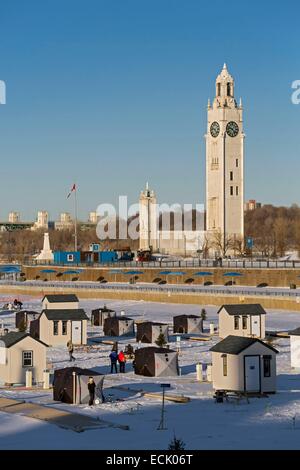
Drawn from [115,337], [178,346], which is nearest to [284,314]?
[115,337]

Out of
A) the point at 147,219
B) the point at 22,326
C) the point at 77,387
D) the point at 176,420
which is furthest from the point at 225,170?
the point at 176,420

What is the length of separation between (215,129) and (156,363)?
91228 millimetres

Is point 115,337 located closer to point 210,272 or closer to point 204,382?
point 204,382

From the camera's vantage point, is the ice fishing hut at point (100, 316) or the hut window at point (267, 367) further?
the ice fishing hut at point (100, 316)

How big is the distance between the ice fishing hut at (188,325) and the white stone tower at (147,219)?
9297 centimetres

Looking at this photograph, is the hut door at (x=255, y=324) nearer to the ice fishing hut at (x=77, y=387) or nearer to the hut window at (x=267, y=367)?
the hut window at (x=267, y=367)

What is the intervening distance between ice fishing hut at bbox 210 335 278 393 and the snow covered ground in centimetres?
53

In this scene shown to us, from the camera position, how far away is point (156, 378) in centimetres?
3578

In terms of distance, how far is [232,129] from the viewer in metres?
125

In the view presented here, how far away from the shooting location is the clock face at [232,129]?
408 ft

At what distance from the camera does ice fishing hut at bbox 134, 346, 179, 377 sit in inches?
1425

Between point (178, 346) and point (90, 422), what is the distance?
62.6 ft

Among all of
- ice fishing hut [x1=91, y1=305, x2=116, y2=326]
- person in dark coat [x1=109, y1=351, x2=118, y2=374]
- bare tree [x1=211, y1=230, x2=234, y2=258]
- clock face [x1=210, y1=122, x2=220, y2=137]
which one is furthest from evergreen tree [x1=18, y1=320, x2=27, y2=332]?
clock face [x1=210, y1=122, x2=220, y2=137]

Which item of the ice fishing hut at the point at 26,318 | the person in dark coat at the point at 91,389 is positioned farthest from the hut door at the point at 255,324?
the person in dark coat at the point at 91,389
